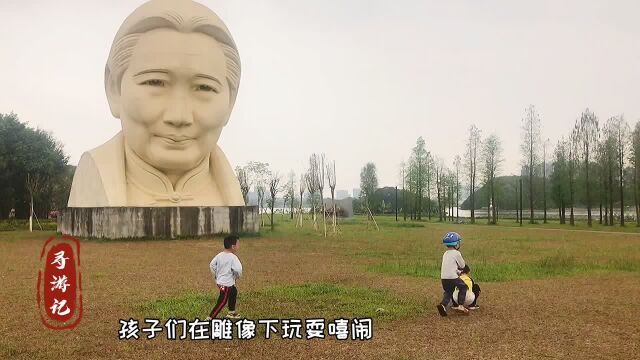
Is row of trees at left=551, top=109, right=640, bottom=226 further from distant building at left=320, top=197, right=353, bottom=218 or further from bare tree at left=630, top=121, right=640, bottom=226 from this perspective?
distant building at left=320, top=197, right=353, bottom=218

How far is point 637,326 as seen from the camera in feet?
21.9

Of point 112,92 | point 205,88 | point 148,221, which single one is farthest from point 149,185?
point 205,88

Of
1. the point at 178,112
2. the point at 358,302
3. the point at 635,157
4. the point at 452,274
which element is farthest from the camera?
the point at 635,157

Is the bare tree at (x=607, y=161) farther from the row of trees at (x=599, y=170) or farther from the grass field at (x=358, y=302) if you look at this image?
the grass field at (x=358, y=302)

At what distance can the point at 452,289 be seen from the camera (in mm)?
7094

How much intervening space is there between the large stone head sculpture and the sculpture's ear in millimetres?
40

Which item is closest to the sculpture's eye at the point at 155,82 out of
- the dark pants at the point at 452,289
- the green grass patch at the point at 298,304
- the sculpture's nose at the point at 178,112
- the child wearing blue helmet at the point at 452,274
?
the sculpture's nose at the point at 178,112

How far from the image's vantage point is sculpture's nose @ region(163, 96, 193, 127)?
1950cm

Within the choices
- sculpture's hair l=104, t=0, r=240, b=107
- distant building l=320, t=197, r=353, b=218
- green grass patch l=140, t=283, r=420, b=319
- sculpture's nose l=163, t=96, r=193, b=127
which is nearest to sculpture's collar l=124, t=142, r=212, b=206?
sculpture's nose l=163, t=96, r=193, b=127

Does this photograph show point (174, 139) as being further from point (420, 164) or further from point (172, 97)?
point (420, 164)

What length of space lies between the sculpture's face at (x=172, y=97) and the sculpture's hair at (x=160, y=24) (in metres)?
0.22

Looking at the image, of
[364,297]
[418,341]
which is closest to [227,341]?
[418,341]

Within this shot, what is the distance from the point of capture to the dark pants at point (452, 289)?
7023mm

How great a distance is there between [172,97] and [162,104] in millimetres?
461
